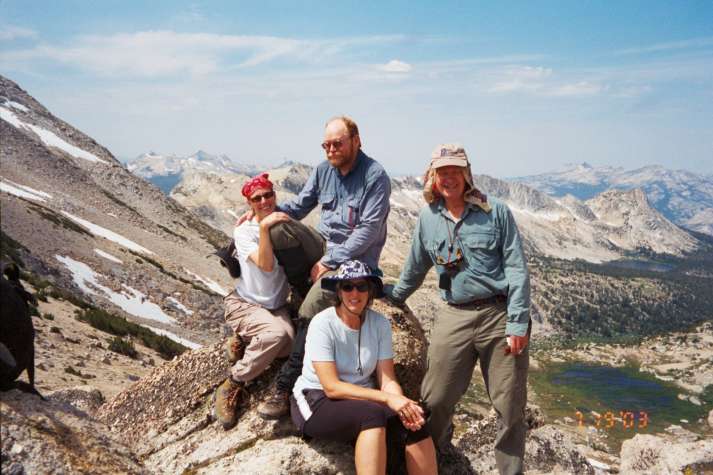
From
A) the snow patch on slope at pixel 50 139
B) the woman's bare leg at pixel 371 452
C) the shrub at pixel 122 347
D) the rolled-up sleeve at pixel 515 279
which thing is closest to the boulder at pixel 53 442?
the woman's bare leg at pixel 371 452

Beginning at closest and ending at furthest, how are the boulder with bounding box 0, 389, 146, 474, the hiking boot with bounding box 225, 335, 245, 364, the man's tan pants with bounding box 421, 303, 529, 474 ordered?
the boulder with bounding box 0, 389, 146, 474
the man's tan pants with bounding box 421, 303, 529, 474
the hiking boot with bounding box 225, 335, 245, 364

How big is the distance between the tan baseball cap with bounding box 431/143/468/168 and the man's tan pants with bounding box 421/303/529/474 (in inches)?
80.3

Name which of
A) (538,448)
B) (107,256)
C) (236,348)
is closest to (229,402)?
(236,348)

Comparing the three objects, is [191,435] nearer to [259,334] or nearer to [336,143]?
[259,334]

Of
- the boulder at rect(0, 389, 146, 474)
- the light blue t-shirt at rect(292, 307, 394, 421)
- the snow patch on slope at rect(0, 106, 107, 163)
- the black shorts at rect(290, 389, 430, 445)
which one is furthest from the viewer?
the snow patch on slope at rect(0, 106, 107, 163)

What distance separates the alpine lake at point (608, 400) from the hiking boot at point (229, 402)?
7276cm

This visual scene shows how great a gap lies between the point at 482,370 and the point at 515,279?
4.56 feet

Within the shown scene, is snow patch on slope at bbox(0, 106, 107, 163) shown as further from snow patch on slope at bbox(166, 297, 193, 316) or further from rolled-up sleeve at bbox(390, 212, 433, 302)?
rolled-up sleeve at bbox(390, 212, 433, 302)

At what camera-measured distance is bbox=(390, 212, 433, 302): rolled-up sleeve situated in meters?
7.65

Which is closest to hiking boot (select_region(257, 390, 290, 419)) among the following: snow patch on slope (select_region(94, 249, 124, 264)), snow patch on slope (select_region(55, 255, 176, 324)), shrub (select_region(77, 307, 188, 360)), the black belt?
the black belt

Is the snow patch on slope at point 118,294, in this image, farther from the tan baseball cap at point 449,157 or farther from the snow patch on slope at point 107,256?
the tan baseball cap at point 449,157

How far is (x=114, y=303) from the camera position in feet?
119

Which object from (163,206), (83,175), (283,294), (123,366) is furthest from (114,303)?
(163,206)

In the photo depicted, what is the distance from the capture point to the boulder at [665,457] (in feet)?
39.7
